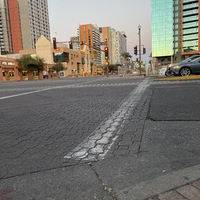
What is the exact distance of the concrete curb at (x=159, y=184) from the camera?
177 cm

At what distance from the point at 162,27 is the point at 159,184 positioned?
96.6 m

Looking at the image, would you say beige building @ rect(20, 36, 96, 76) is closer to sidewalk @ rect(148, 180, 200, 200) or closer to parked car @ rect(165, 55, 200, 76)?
parked car @ rect(165, 55, 200, 76)

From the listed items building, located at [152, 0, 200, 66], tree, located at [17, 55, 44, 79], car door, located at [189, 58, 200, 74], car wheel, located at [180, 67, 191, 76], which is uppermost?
building, located at [152, 0, 200, 66]

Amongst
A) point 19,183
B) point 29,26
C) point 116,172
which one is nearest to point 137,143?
point 116,172

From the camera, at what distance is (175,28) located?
8988 cm

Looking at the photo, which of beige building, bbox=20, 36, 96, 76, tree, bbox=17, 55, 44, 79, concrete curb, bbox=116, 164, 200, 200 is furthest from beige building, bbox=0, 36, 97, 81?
concrete curb, bbox=116, 164, 200, 200

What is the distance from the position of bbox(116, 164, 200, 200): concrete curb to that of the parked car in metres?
13.7

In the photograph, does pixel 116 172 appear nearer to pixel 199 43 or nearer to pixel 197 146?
pixel 197 146

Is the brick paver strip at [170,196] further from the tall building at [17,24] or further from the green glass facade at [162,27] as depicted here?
the tall building at [17,24]

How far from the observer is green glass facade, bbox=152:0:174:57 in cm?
8612

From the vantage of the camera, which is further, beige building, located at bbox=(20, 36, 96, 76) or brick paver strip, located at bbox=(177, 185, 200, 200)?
beige building, located at bbox=(20, 36, 96, 76)

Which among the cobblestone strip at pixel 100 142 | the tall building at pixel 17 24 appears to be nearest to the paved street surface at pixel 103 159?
the cobblestone strip at pixel 100 142

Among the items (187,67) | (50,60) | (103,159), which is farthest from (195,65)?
(50,60)

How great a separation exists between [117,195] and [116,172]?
40 centimetres
